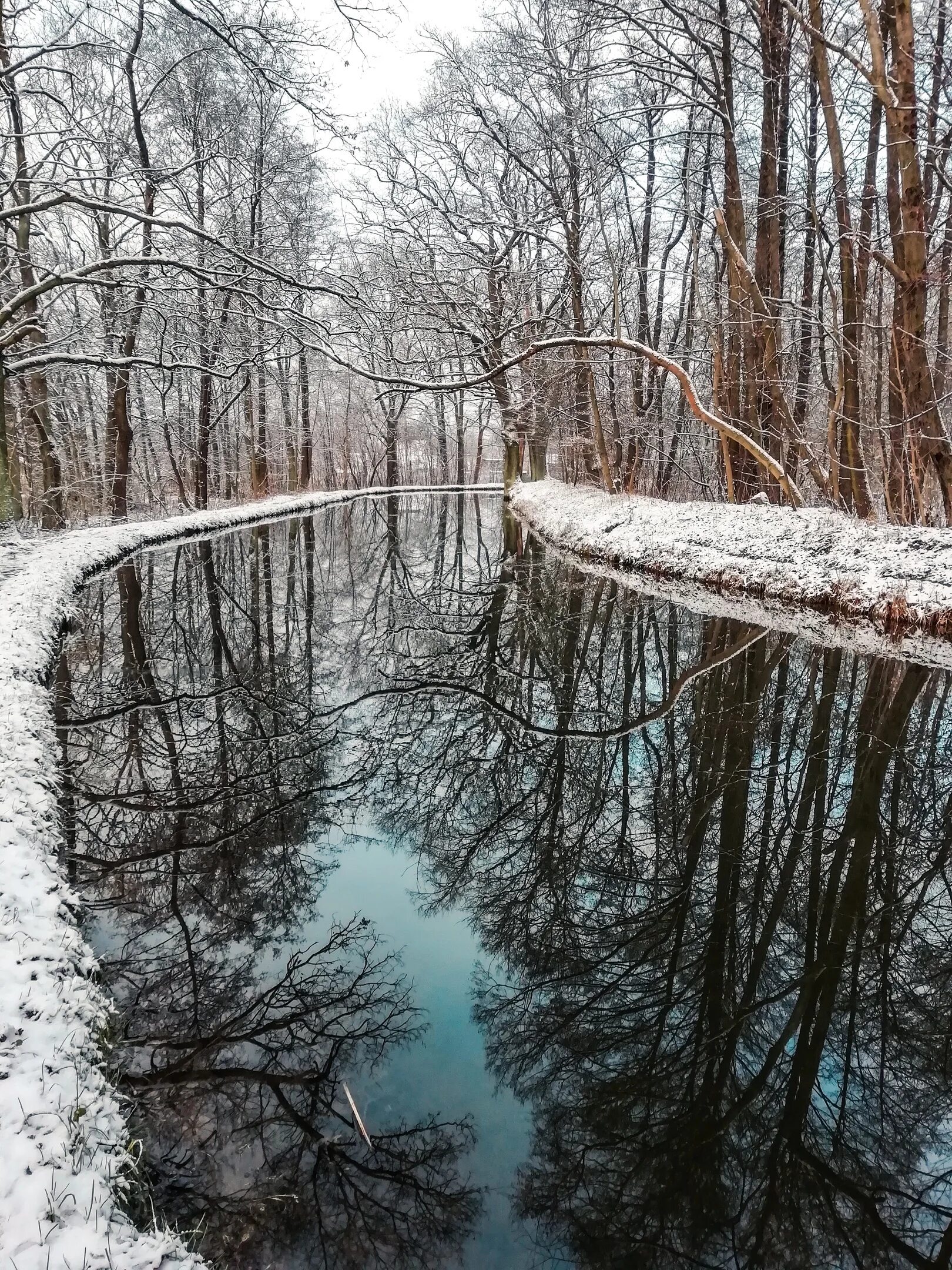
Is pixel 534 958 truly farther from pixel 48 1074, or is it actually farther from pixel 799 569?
pixel 799 569

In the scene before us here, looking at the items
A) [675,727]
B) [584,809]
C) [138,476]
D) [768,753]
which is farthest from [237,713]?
[138,476]

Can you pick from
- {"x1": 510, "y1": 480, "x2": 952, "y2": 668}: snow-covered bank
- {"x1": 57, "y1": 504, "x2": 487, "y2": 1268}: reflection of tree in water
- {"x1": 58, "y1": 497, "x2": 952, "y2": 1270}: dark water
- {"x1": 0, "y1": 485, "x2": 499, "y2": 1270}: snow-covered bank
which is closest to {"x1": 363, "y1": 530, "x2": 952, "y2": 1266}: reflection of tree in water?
{"x1": 58, "y1": 497, "x2": 952, "y2": 1270}: dark water

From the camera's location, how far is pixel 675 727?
19.0 feet

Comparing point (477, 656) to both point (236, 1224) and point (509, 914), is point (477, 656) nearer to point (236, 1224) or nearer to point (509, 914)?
point (509, 914)

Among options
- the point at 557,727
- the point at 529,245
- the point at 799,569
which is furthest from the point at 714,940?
the point at 529,245

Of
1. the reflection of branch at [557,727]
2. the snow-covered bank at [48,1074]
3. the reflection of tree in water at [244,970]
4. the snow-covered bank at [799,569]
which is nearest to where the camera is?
the snow-covered bank at [48,1074]

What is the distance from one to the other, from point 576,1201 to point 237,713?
4.92 m

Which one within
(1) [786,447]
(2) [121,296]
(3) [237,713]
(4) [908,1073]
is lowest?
(4) [908,1073]

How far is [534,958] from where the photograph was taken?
11.0 ft

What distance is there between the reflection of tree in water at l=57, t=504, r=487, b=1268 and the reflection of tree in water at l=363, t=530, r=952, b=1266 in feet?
1.47

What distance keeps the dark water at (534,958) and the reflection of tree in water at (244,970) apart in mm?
14

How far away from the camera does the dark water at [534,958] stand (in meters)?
2.18

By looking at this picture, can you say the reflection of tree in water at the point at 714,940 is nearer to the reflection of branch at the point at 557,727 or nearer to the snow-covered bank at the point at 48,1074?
the reflection of branch at the point at 557,727

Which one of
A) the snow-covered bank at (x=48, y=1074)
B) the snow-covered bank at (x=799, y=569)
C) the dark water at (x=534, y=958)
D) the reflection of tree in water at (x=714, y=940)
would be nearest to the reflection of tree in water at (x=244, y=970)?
the dark water at (x=534, y=958)
